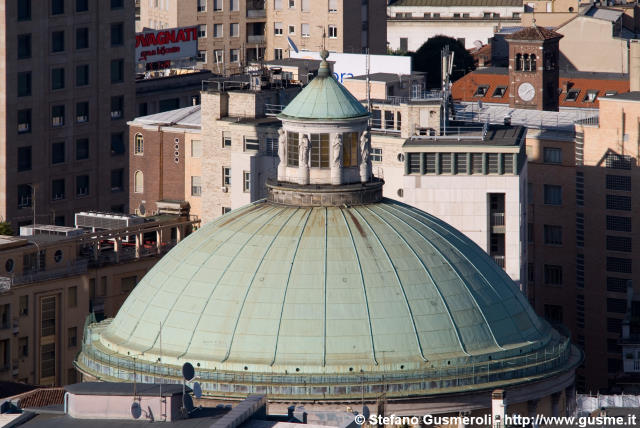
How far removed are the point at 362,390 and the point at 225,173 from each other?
6596 cm

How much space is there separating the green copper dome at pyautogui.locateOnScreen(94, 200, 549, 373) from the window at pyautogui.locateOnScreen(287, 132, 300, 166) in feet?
8.33

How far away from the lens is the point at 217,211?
636 feet

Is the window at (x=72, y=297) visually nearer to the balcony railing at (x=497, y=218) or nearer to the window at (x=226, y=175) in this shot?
the window at (x=226, y=175)

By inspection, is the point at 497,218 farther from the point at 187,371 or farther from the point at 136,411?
the point at 136,411

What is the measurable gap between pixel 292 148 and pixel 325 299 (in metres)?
10.8

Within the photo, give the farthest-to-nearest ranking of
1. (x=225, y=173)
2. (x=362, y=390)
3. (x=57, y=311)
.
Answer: (x=225, y=173)
(x=57, y=311)
(x=362, y=390)

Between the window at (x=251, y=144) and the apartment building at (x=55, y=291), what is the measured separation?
12353 mm

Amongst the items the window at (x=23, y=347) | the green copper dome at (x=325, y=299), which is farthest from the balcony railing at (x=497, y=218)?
the green copper dome at (x=325, y=299)

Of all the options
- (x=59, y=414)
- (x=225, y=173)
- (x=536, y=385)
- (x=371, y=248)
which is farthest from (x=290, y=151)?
(x=225, y=173)

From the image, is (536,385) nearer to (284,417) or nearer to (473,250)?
(473,250)

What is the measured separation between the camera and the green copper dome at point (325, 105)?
138500 mm

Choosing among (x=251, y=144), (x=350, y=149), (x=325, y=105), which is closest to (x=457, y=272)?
(x=350, y=149)

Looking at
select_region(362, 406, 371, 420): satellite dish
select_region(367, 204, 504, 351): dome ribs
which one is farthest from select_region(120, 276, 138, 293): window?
select_region(362, 406, 371, 420): satellite dish

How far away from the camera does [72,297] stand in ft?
565
